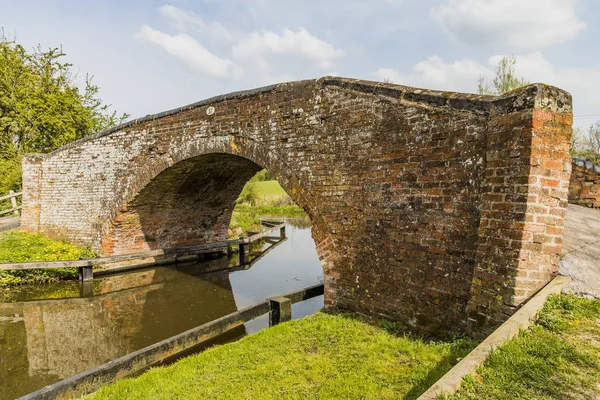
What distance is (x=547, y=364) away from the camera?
8.29 feet

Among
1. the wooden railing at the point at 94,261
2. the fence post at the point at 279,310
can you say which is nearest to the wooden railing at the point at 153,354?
the fence post at the point at 279,310

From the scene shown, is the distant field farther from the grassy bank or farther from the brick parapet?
the brick parapet

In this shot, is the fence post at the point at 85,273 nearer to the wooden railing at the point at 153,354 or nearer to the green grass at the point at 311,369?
the wooden railing at the point at 153,354

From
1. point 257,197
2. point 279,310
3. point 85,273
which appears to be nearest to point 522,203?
point 279,310

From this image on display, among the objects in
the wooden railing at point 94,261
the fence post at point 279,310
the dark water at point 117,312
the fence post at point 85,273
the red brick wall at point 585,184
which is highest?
the red brick wall at point 585,184

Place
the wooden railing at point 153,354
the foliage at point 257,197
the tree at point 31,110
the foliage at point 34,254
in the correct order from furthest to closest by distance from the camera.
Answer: the foliage at point 257,197 → the tree at point 31,110 → the foliage at point 34,254 → the wooden railing at point 153,354

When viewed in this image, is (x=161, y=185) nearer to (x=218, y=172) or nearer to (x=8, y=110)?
(x=218, y=172)

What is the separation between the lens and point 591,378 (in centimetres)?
238

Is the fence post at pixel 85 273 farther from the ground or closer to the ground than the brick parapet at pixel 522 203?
closer to the ground

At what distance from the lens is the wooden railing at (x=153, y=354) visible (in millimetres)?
3674

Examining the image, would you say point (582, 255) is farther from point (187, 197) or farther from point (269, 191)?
point (269, 191)

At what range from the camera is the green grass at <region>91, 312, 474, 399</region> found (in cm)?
322

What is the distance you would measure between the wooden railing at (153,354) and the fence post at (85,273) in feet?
18.9

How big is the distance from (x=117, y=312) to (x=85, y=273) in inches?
104
